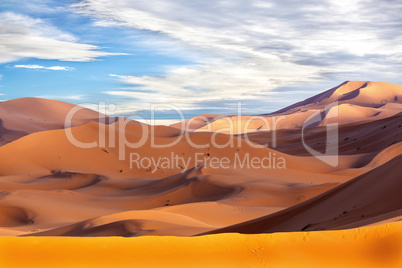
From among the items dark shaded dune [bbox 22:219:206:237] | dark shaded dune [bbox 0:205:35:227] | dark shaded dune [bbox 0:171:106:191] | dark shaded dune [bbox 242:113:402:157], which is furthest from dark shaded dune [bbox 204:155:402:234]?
dark shaded dune [bbox 242:113:402:157]

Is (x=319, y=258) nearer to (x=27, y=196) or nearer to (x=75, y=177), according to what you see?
(x=27, y=196)

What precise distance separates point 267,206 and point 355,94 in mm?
79518

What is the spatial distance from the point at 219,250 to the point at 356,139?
2971 centimetres

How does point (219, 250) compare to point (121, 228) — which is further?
point (121, 228)

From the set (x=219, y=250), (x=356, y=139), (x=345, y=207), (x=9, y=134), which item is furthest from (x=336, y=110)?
(x=219, y=250)

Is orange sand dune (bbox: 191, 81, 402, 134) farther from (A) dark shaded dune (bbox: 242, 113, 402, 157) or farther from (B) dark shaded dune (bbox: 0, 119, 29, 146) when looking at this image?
(B) dark shaded dune (bbox: 0, 119, 29, 146)

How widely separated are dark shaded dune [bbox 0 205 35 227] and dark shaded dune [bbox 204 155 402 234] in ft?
23.1

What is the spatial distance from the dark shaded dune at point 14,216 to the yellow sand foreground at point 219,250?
9.74 m

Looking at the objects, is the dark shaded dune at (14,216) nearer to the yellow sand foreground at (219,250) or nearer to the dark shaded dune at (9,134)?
the yellow sand foreground at (219,250)

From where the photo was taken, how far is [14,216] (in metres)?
14.0

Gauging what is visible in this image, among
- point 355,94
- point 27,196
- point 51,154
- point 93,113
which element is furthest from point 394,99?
point 27,196

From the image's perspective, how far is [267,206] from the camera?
1480cm

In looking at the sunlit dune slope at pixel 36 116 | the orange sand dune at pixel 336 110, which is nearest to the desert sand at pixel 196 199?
the sunlit dune slope at pixel 36 116

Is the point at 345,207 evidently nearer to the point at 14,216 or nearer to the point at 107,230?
the point at 107,230
